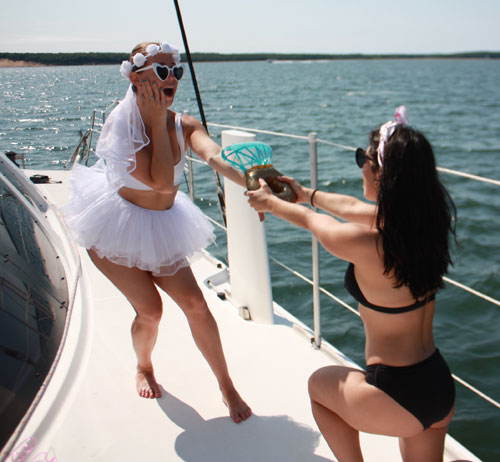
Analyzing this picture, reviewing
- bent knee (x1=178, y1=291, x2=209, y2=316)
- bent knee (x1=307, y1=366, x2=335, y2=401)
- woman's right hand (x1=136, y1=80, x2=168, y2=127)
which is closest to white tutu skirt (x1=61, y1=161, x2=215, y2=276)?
bent knee (x1=178, y1=291, x2=209, y2=316)

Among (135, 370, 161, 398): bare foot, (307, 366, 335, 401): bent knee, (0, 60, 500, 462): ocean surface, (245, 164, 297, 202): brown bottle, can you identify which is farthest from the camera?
(0, 60, 500, 462): ocean surface

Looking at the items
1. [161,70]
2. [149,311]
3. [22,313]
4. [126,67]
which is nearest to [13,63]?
[126,67]

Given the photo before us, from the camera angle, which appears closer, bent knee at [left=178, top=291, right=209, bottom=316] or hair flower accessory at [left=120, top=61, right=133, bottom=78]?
hair flower accessory at [left=120, top=61, right=133, bottom=78]

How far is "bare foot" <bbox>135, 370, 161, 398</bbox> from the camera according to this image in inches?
86.2

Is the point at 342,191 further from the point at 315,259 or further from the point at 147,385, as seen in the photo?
the point at 147,385

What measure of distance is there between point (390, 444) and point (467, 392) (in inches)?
82.0

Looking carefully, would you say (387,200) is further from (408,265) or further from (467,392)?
(467,392)

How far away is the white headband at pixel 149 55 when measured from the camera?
1.77m

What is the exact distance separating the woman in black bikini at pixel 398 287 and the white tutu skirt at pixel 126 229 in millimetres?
701

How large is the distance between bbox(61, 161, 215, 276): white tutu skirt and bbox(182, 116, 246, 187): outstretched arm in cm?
27

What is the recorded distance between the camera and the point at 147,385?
220cm

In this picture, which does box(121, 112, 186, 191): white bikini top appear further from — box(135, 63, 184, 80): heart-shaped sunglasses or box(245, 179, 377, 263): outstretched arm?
box(245, 179, 377, 263): outstretched arm

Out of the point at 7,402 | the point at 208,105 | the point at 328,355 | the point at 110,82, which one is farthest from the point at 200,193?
the point at 208,105

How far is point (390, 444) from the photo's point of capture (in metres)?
1.86
